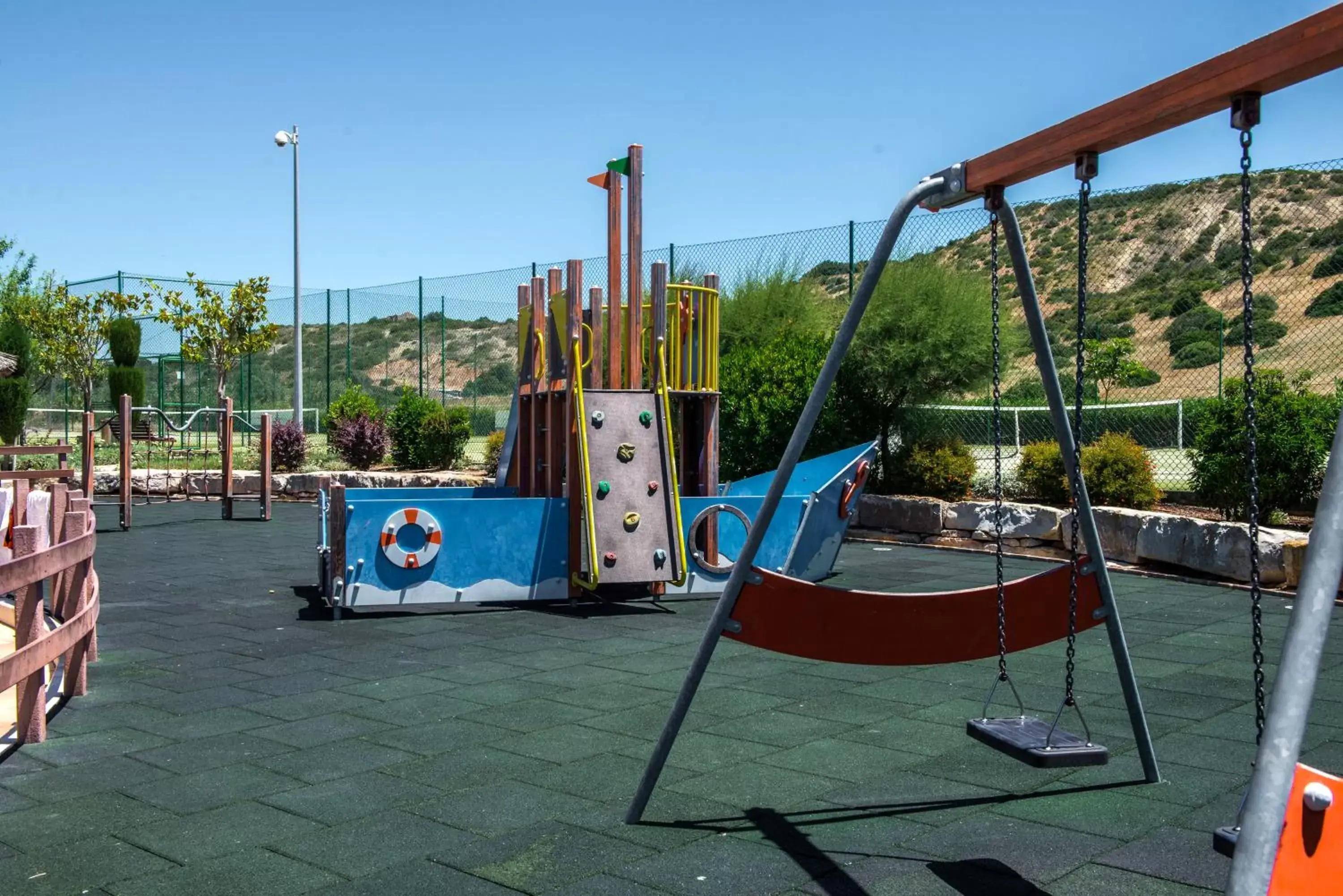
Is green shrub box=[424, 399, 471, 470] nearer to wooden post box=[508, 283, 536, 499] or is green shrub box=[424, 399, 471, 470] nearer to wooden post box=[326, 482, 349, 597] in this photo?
wooden post box=[508, 283, 536, 499]

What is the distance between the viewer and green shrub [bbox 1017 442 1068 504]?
36.6 feet

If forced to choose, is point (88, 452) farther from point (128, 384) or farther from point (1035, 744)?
point (1035, 744)

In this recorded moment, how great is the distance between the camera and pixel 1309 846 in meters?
1.88

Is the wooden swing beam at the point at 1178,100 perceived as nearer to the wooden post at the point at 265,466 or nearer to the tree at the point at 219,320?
the wooden post at the point at 265,466

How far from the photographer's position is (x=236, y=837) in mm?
3639

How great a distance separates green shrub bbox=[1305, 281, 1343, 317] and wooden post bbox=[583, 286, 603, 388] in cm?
857

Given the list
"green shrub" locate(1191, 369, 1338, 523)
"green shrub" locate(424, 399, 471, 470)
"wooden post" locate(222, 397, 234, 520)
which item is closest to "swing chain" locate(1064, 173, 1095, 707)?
"green shrub" locate(1191, 369, 1338, 523)

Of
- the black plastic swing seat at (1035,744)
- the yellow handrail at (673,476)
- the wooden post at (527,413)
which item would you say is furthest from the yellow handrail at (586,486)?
the black plastic swing seat at (1035,744)

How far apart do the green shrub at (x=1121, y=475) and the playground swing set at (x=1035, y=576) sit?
615cm

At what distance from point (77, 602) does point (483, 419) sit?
15839 millimetres

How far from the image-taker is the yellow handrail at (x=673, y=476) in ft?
26.6

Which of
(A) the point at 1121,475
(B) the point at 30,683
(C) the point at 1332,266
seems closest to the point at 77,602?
(B) the point at 30,683

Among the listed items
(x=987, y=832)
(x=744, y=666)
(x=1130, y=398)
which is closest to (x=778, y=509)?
(x=744, y=666)

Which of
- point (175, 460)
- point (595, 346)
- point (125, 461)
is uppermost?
point (595, 346)
